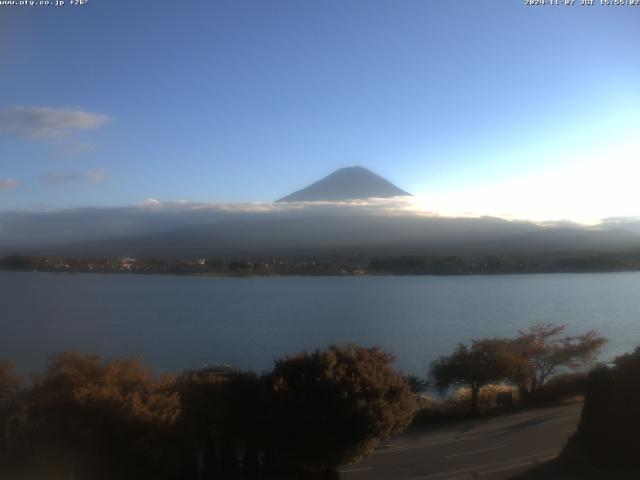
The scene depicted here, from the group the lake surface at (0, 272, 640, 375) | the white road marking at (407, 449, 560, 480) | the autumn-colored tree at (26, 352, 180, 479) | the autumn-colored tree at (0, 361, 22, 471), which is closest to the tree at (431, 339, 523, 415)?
the lake surface at (0, 272, 640, 375)

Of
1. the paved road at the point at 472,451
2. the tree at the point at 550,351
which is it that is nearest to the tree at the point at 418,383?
the paved road at the point at 472,451

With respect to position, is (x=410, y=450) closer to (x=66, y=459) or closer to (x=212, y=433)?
(x=212, y=433)

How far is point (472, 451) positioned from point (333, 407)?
16.0 ft

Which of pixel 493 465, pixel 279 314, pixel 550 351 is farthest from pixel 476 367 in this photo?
pixel 279 314

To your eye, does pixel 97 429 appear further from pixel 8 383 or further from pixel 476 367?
pixel 476 367

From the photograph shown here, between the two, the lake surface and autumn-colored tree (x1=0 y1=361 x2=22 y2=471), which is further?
the lake surface

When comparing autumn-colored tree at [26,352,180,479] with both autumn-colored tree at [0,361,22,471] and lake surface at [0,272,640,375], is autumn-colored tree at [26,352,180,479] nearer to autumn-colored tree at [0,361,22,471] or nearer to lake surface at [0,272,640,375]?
autumn-colored tree at [0,361,22,471]

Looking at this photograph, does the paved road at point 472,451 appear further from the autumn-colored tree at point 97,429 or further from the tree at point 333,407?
the autumn-colored tree at point 97,429

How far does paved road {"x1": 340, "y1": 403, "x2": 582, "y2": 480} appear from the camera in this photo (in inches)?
453

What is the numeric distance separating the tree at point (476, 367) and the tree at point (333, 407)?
9.90 meters

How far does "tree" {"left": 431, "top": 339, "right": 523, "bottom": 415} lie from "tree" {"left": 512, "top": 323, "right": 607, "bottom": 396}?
1.57 metres

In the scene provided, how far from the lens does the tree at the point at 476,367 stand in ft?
65.3

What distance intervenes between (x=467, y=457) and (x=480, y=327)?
18.8m

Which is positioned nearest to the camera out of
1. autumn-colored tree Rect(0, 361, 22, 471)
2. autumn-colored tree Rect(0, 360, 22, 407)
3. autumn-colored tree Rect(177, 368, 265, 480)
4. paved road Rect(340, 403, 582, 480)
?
autumn-colored tree Rect(0, 361, 22, 471)
